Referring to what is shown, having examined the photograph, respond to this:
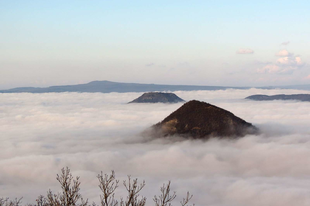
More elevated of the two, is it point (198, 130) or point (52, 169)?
point (198, 130)

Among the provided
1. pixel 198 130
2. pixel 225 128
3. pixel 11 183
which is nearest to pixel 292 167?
pixel 225 128

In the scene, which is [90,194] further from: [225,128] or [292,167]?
[292,167]

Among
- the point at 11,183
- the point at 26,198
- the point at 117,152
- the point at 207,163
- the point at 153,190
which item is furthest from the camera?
the point at 117,152

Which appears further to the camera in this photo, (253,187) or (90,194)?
(253,187)

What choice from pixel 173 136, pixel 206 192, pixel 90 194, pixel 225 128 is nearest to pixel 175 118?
pixel 173 136

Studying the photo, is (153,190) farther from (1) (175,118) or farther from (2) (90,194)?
(1) (175,118)

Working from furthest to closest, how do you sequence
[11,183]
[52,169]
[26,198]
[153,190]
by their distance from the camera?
1. [52,169]
2. [11,183]
3. [153,190]
4. [26,198]
